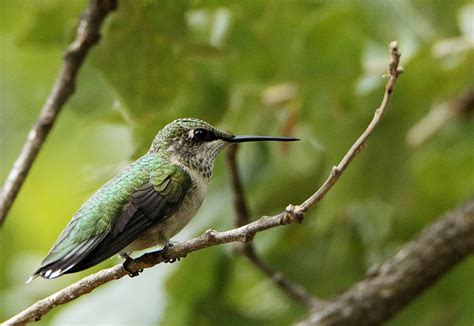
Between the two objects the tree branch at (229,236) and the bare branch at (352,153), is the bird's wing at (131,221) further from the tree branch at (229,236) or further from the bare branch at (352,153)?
the bare branch at (352,153)

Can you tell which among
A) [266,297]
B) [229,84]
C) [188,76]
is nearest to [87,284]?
[188,76]

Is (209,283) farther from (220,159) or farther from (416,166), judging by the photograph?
(416,166)

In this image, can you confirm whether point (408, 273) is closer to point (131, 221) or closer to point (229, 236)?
point (131, 221)

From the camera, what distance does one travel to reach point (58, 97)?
3.59 m

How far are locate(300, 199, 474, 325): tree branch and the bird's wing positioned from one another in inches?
61.9

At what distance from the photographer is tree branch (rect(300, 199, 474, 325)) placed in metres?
4.42

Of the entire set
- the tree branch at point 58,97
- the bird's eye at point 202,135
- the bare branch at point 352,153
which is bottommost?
the bare branch at point 352,153

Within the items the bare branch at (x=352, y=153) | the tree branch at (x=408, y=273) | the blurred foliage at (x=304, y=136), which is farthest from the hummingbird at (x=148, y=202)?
the tree branch at (x=408, y=273)

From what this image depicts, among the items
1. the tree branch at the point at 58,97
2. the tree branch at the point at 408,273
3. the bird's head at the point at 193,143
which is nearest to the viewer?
the bird's head at the point at 193,143

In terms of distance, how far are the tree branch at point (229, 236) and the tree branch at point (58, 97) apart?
71 centimetres

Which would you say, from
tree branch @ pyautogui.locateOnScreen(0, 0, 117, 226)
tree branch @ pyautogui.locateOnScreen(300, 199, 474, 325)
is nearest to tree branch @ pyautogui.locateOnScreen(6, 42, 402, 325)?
tree branch @ pyautogui.locateOnScreen(0, 0, 117, 226)

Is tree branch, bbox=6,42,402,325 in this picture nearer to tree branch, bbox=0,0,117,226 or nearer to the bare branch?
the bare branch

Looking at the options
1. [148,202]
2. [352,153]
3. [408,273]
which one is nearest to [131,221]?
[148,202]

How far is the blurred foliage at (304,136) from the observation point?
4574 mm
